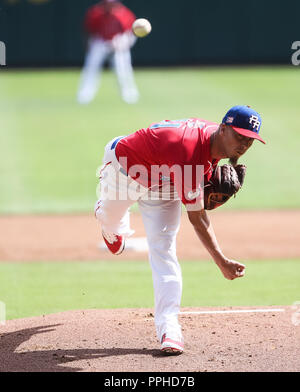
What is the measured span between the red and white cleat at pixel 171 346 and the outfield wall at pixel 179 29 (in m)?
21.8

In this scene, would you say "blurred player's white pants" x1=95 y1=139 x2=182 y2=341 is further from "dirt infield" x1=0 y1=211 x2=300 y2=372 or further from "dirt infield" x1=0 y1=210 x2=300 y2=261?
"dirt infield" x1=0 y1=210 x2=300 y2=261

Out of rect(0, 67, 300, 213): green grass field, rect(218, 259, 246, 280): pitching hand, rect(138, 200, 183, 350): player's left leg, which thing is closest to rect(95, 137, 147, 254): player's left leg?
rect(138, 200, 183, 350): player's left leg

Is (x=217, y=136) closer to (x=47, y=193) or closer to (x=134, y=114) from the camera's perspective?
(x=47, y=193)

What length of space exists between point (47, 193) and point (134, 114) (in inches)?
234

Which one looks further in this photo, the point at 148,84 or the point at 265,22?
the point at 265,22

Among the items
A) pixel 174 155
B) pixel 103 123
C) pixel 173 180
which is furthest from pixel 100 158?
pixel 174 155

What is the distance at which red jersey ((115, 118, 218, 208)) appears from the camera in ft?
15.4

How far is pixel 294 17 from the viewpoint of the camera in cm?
2573

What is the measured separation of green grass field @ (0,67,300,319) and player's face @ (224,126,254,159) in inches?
88.0

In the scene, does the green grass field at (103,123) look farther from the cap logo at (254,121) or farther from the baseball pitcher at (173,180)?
the cap logo at (254,121)

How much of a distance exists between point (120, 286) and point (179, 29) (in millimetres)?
19805

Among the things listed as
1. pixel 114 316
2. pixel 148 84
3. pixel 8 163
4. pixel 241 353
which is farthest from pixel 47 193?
pixel 148 84

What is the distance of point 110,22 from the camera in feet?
63.9

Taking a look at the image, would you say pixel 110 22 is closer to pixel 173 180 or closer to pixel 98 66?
pixel 98 66
